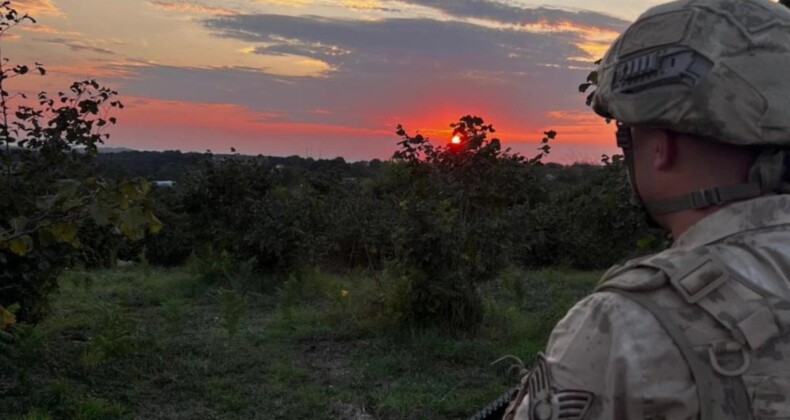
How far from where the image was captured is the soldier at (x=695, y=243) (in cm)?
120

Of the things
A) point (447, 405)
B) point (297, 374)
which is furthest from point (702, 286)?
point (297, 374)

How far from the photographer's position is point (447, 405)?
17.5 feet

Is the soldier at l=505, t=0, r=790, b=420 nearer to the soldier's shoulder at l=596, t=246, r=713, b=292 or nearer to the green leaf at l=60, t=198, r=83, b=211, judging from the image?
the soldier's shoulder at l=596, t=246, r=713, b=292

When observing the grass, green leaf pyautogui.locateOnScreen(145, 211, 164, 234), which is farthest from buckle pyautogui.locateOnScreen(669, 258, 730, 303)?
the grass

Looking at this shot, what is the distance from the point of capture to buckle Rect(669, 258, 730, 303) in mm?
1209

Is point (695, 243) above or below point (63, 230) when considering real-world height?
above

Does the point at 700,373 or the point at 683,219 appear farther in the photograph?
the point at 683,219

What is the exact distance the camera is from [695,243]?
131 cm

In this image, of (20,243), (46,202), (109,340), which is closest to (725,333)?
(46,202)

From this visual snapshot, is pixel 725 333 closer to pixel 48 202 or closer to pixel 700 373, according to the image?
pixel 700 373

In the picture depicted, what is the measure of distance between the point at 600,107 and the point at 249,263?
27.2ft

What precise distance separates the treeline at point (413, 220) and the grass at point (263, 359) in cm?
45

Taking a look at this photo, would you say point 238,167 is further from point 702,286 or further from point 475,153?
point 702,286

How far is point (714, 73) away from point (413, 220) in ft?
19.0
